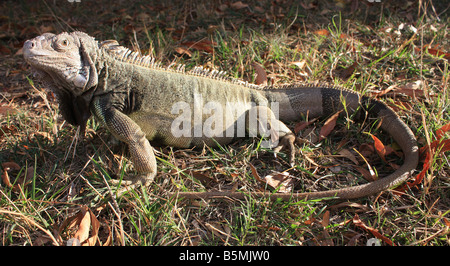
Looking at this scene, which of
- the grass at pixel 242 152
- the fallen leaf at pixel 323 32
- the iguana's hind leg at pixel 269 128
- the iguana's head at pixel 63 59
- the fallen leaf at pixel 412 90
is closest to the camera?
the grass at pixel 242 152

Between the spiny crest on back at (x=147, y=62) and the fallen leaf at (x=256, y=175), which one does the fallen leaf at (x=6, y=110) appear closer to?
the spiny crest on back at (x=147, y=62)

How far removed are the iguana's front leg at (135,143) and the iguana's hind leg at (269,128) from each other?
1003 millimetres

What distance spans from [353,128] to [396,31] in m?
2.05

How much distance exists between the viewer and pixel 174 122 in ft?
10.6

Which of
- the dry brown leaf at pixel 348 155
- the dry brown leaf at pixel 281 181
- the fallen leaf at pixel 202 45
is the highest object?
the fallen leaf at pixel 202 45

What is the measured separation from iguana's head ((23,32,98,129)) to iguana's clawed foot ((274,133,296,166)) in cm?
169

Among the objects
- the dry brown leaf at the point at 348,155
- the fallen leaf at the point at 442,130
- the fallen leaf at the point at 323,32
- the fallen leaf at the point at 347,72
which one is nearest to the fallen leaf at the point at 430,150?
the fallen leaf at the point at 442,130

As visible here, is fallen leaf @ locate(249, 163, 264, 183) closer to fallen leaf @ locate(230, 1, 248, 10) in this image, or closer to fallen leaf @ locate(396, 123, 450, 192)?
fallen leaf @ locate(396, 123, 450, 192)

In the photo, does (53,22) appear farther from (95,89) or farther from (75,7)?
(95,89)

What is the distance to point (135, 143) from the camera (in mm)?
2941

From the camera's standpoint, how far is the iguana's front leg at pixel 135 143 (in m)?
2.93

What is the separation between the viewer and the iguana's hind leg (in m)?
3.34

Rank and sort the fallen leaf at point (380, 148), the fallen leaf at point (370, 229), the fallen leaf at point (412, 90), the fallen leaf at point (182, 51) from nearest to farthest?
the fallen leaf at point (370, 229) < the fallen leaf at point (380, 148) < the fallen leaf at point (412, 90) < the fallen leaf at point (182, 51)

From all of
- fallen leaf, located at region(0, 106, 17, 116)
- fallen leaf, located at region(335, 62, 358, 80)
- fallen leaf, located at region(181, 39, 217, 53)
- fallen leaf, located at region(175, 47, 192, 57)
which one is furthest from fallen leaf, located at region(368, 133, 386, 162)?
fallen leaf, located at region(0, 106, 17, 116)
